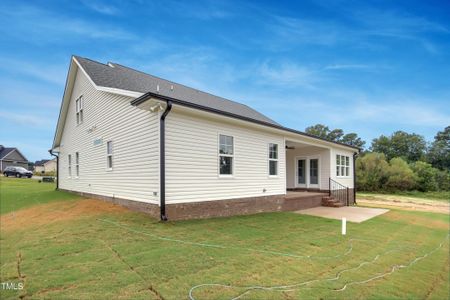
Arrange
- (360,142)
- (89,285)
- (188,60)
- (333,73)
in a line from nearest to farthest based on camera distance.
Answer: (89,285)
(188,60)
(333,73)
(360,142)

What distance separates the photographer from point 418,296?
402 centimetres

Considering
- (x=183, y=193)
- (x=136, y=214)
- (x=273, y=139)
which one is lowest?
(x=136, y=214)

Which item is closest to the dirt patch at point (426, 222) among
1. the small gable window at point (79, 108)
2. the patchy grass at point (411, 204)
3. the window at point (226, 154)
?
the patchy grass at point (411, 204)

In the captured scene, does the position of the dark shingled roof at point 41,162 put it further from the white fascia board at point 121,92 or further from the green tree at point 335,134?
the white fascia board at point 121,92

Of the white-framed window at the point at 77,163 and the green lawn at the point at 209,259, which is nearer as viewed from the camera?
the green lawn at the point at 209,259

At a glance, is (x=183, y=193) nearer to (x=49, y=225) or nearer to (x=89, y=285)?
(x=49, y=225)

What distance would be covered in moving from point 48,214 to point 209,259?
711cm

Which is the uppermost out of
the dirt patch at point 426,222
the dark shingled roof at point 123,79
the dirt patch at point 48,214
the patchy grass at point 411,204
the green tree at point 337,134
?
the green tree at point 337,134

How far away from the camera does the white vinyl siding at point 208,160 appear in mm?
7895

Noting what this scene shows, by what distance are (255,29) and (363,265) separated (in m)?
12.8

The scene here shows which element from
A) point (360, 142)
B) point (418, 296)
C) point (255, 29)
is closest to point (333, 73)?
point (255, 29)

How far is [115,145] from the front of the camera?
10375 mm

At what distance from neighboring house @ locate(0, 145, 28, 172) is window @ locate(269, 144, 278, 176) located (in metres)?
60.0

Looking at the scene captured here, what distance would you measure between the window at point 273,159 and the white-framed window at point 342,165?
7043 mm
